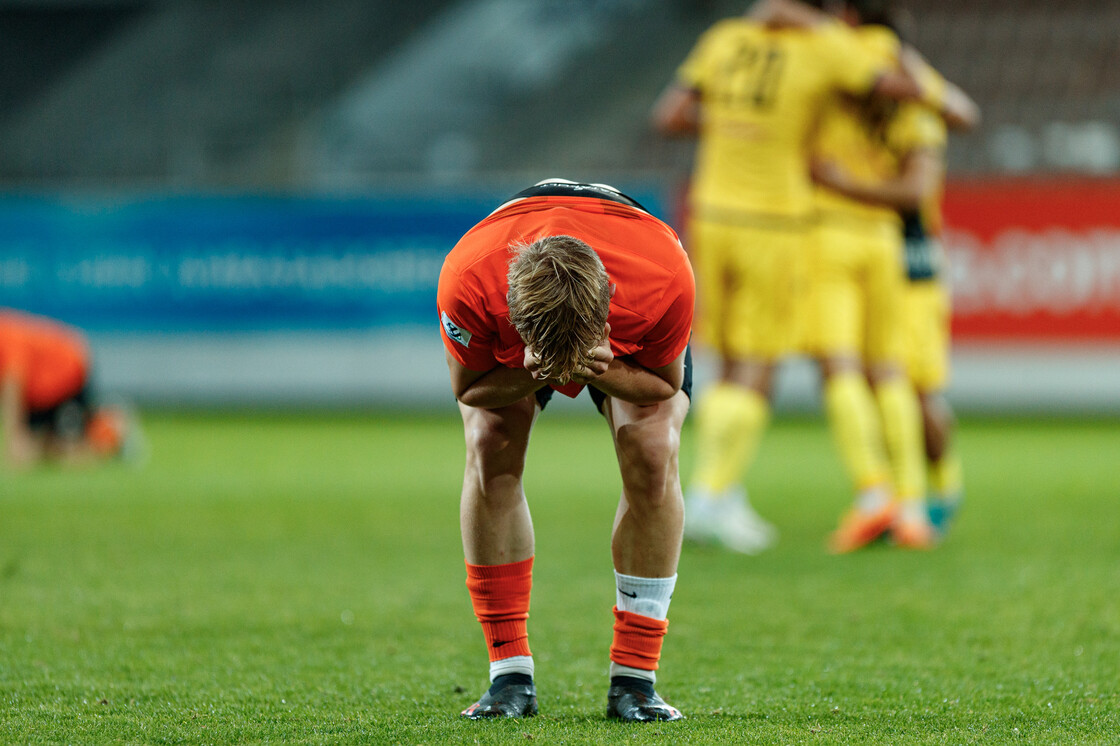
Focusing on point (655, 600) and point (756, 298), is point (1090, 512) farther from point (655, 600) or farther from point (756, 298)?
point (655, 600)

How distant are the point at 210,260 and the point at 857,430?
28.3ft

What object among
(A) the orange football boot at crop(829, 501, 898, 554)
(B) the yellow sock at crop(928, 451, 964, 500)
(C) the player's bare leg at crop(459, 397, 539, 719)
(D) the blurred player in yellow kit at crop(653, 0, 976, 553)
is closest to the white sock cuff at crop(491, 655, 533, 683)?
(C) the player's bare leg at crop(459, 397, 539, 719)

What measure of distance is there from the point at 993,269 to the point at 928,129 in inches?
250

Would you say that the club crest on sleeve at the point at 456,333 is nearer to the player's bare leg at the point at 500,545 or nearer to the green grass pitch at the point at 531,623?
the player's bare leg at the point at 500,545

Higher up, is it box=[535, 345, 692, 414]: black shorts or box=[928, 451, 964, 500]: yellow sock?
box=[535, 345, 692, 414]: black shorts

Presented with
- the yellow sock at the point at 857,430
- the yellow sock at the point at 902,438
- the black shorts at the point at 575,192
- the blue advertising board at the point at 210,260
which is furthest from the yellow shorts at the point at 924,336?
the blue advertising board at the point at 210,260

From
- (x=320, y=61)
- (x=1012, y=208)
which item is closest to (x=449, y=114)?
(x=320, y=61)

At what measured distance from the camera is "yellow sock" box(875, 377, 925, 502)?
526cm

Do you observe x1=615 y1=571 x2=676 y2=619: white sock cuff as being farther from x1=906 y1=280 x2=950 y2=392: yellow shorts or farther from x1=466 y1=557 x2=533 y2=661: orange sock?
x1=906 y1=280 x2=950 y2=392: yellow shorts

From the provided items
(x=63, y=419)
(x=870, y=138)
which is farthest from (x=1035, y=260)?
(x=63, y=419)

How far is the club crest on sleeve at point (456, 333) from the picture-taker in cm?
252

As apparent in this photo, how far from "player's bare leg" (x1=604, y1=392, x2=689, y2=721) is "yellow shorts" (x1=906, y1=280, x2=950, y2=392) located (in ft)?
9.88

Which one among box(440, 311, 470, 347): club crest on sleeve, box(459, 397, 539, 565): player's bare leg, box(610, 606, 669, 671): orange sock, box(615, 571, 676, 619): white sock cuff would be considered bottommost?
box(610, 606, 669, 671): orange sock

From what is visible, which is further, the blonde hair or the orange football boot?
the orange football boot
